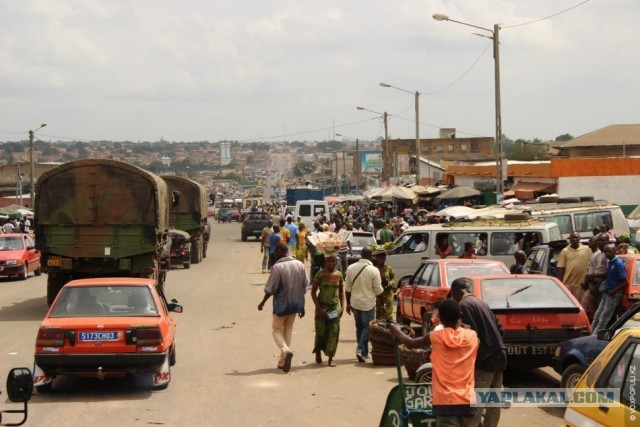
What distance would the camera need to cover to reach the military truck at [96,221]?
2030 cm

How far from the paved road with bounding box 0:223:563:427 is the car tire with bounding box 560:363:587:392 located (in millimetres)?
415

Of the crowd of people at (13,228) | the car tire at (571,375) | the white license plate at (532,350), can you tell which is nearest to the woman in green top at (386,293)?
the white license plate at (532,350)

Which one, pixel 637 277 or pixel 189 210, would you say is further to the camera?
pixel 189 210

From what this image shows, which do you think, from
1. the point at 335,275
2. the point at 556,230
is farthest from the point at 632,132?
the point at 335,275

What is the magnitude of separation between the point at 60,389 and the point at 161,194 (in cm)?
990

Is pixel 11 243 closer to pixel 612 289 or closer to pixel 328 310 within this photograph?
pixel 328 310

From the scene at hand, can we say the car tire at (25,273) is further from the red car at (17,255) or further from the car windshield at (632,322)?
the car windshield at (632,322)

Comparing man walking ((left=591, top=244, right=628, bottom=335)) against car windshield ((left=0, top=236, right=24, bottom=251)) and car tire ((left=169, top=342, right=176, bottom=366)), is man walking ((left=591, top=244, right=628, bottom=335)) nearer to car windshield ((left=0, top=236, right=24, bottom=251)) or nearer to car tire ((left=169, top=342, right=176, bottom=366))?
car tire ((left=169, top=342, right=176, bottom=366))

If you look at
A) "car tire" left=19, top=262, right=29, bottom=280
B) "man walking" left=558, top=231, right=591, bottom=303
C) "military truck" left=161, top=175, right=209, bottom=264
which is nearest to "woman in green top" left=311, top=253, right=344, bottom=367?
"man walking" left=558, top=231, right=591, bottom=303

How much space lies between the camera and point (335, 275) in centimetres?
1423

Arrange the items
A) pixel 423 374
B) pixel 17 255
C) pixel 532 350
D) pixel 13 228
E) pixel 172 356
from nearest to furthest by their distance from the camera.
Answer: pixel 423 374 < pixel 532 350 < pixel 172 356 < pixel 17 255 < pixel 13 228

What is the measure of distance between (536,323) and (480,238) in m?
10.6

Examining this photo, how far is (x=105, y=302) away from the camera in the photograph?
1255cm

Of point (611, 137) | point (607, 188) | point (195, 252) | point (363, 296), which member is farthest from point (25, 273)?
point (611, 137)
